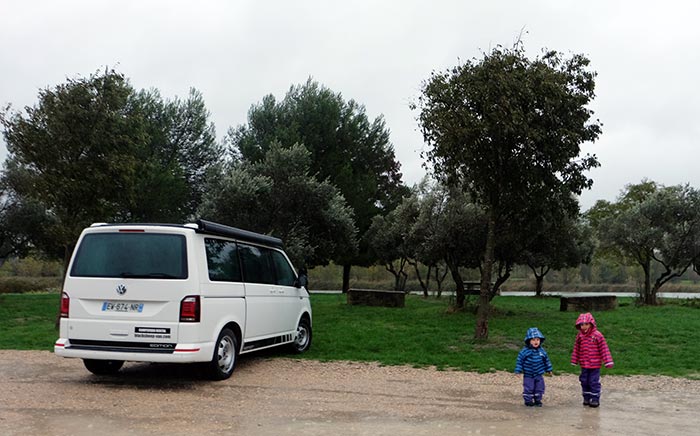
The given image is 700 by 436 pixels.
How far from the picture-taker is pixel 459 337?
1492cm

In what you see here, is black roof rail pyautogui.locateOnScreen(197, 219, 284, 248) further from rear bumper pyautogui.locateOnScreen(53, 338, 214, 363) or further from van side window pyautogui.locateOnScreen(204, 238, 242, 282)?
rear bumper pyautogui.locateOnScreen(53, 338, 214, 363)

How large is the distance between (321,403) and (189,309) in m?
2.15

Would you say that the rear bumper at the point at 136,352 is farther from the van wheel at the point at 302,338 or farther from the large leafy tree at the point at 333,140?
the large leafy tree at the point at 333,140

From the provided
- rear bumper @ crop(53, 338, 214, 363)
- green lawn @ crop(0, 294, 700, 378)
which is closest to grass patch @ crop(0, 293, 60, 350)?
green lawn @ crop(0, 294, 700, 378)

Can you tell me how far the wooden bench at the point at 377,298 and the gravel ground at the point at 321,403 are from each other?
1397 cm

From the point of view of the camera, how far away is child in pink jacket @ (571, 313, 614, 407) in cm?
788

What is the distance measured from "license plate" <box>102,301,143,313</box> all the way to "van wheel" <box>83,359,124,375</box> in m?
1.22

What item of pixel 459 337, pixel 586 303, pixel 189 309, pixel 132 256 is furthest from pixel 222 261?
pixel 586 303

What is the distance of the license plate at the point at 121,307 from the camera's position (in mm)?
8500

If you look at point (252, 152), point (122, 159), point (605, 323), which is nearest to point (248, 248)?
point (122, 159)

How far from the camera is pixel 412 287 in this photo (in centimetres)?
5528

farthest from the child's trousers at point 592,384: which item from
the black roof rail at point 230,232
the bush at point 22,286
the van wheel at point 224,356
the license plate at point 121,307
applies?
the bush at point 22,286

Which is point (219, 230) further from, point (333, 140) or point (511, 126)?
point (333, 140)

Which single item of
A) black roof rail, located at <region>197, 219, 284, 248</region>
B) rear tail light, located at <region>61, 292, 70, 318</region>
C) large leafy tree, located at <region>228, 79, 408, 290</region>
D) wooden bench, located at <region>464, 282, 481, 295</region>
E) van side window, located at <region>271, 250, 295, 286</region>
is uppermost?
large leafy tree, located at <region>228, 79, 408, 290</region>
